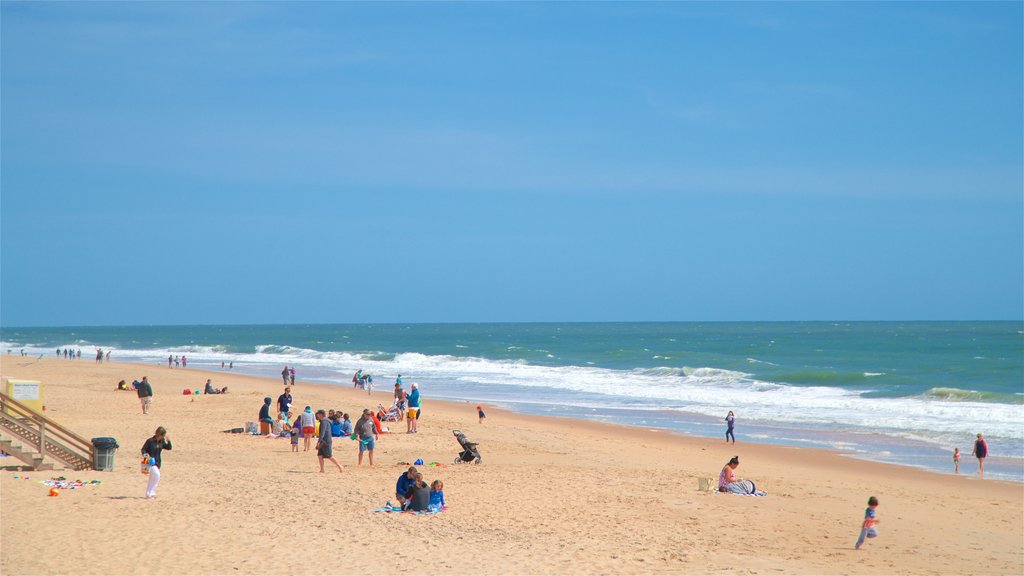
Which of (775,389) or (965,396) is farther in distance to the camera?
(775,389)

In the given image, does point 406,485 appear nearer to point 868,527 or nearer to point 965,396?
point 868,527

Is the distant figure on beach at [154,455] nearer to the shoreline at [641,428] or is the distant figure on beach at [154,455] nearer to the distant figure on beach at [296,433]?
the distant figure on beach at [296,433]

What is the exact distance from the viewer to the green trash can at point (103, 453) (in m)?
16.4

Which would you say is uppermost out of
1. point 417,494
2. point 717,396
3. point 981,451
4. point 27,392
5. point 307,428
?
point 27,392

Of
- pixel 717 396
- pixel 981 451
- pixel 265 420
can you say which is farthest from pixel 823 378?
pixel 265 420

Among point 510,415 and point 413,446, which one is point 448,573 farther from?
point 510,415

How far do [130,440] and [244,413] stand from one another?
285 inches

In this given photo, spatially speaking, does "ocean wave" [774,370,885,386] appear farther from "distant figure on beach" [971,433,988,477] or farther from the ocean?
"distant figure on beach" [971,433,988,477]

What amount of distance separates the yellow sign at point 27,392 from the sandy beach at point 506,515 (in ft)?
4.27

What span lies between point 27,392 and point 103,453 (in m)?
5.72

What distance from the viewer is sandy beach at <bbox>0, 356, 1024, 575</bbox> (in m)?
11.5

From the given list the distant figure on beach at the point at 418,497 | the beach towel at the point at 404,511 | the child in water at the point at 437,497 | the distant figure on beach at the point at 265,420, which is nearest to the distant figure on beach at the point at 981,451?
the child in water at the point at 437,497

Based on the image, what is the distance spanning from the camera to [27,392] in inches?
824

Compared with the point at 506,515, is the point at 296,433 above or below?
above
